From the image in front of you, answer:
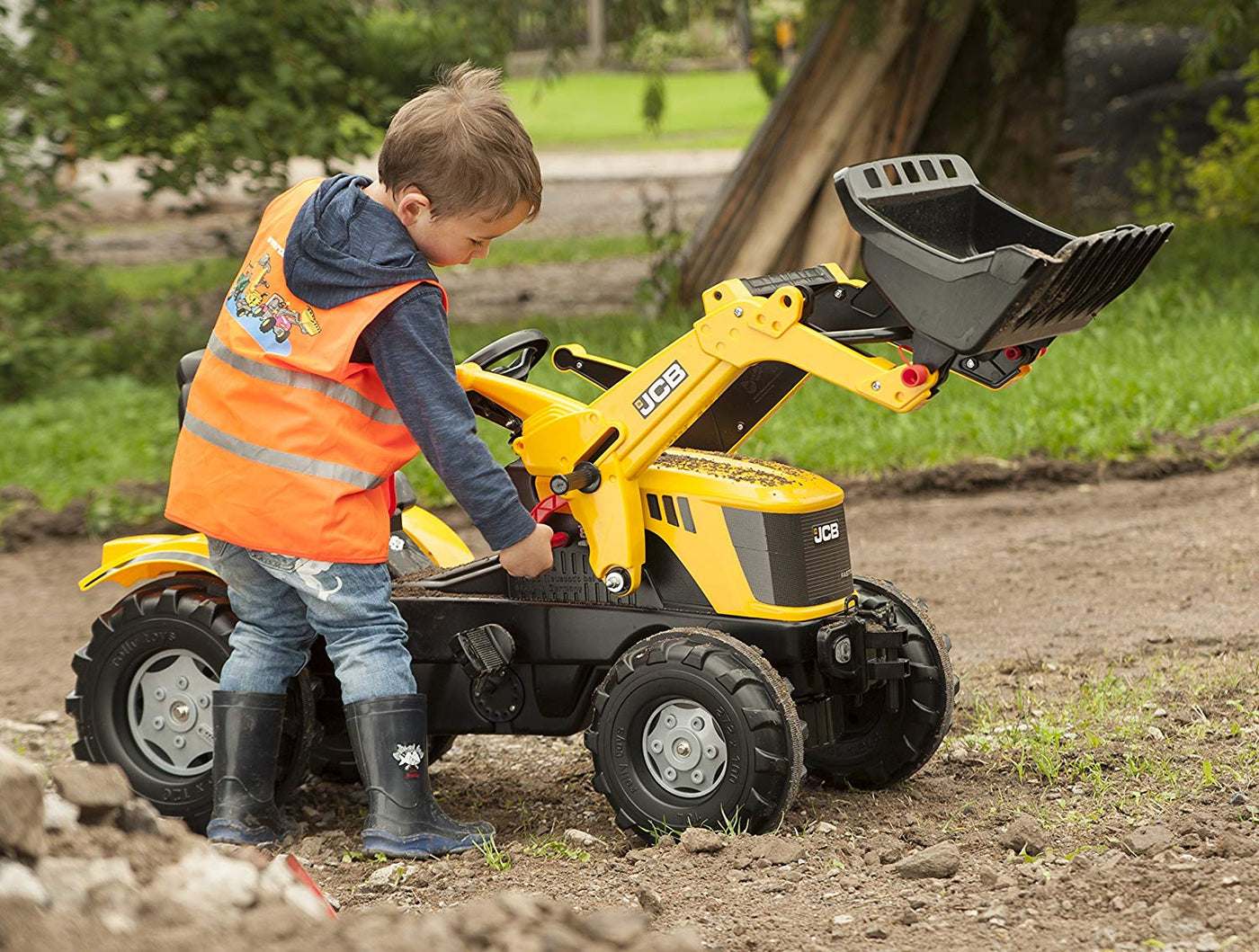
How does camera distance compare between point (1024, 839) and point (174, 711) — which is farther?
point (174, 711)

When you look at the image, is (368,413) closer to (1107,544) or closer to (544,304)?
(1107,544)

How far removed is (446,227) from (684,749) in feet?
3.94

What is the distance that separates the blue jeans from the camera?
132 inches

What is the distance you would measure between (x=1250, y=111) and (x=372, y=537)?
1004 centimetres

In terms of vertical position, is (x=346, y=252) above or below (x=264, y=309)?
above

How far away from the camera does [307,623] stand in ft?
11.6

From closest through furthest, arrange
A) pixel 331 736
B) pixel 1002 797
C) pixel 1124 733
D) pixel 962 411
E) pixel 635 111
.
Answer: pixel 1002 797
pixel 1124 733
pixel 331 736
pixel 962 411
pixel 635 111

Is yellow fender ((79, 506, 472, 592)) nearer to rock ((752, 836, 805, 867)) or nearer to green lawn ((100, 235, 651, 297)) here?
rock ((752, 836, 805, 867))

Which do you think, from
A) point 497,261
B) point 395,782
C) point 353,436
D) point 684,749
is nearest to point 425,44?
point 497,261

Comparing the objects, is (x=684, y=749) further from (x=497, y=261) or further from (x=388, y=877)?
(x=497, y=261)

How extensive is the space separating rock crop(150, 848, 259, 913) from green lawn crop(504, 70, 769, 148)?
17.5 metres

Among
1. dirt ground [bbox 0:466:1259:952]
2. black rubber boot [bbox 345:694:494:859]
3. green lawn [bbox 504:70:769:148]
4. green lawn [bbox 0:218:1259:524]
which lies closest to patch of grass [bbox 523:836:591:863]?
dirt ground [bbox 0:466:1259:952]

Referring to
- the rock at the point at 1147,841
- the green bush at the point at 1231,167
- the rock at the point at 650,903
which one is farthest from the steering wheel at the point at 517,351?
the green bush at the point at 1231,167

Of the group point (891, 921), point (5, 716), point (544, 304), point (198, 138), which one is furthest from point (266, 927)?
point (544, 304)
